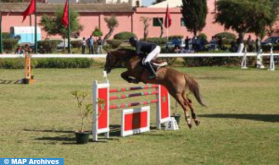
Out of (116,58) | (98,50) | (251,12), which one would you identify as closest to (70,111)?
(116,58)

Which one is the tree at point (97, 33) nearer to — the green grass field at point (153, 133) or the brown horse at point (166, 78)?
the green grass field at point (153, 133)

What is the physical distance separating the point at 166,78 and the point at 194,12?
54.7 metres

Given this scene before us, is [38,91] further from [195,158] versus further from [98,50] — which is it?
[98,50]

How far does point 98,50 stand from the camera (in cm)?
Result: 5147

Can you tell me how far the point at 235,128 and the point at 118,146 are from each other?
386 centimetres

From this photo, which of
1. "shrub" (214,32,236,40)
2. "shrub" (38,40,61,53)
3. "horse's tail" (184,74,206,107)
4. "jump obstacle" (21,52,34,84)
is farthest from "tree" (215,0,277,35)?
"horse's tail" (184,74,206,107)

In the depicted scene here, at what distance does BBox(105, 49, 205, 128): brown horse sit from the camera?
1644 centimetres

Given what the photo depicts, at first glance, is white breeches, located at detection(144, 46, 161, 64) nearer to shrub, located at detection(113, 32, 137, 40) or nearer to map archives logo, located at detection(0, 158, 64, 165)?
map archives logo, located at detection(0, 158, 64, 165)

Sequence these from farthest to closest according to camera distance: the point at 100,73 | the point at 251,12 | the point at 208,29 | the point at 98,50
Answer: the point at 208,29, the point at 251,12, the point at 98,50, the point at 100,73

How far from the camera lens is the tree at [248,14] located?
64.3m

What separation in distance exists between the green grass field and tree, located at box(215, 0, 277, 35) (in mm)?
36708

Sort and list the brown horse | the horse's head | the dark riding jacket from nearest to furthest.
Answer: the brown horse, the dark riding jacket, the horse's head

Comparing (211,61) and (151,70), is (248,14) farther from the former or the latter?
(151,70)

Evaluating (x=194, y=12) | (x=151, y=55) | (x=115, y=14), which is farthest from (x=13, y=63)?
(x=115, y=14)
